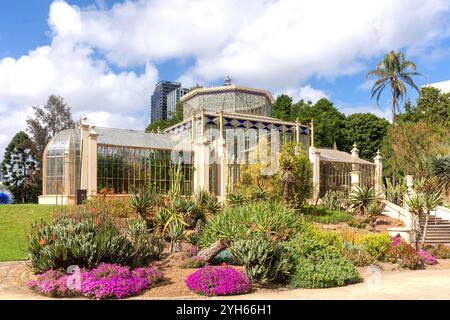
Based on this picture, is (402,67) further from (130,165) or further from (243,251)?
(243,251)

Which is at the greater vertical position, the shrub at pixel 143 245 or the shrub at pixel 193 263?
the shrub at pixel 143 245

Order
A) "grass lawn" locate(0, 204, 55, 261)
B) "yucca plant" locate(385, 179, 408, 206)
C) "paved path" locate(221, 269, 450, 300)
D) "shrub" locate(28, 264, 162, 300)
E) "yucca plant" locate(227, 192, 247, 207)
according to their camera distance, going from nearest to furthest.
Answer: "shrub" locate(28, 264, 162, 300)
"paved path" locate(221, 269, 450, 300)
"grass lawn" locate(0, 204, 55, 261)
"yucca plant" locate(227, 192, 247, 207)
"yucca plant" locate(385, 179, 408, 206)

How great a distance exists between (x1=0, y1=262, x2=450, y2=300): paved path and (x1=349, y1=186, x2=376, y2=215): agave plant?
1179 cm

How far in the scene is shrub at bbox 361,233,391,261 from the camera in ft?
47.0

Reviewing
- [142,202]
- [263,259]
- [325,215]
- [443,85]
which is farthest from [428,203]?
[443,85]

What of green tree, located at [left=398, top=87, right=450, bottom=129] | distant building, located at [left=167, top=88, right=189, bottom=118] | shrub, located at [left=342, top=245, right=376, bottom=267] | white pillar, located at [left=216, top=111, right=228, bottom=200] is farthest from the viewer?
distant building, located at [left=167, top=88, right=189, bottom=118]

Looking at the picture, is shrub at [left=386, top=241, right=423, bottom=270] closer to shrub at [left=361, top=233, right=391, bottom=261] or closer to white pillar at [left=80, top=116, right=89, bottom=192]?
shrub at [left=361, top=233, right=391, bottom=261]

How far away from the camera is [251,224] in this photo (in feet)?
39.1

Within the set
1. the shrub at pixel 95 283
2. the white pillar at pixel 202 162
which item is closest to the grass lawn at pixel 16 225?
the shrub at pixel 95 283

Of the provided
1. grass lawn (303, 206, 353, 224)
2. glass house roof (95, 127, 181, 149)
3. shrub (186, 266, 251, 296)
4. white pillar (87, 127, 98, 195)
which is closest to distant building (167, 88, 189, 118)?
glass house roof (95, 127, 181, 149)

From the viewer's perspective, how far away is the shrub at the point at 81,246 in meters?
9.34

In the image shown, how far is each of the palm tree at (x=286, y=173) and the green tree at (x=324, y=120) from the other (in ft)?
73.4

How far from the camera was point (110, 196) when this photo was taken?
22.5 m

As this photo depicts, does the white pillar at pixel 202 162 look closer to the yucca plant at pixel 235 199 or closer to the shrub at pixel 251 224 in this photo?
the yucca plant at pixel 235 199
